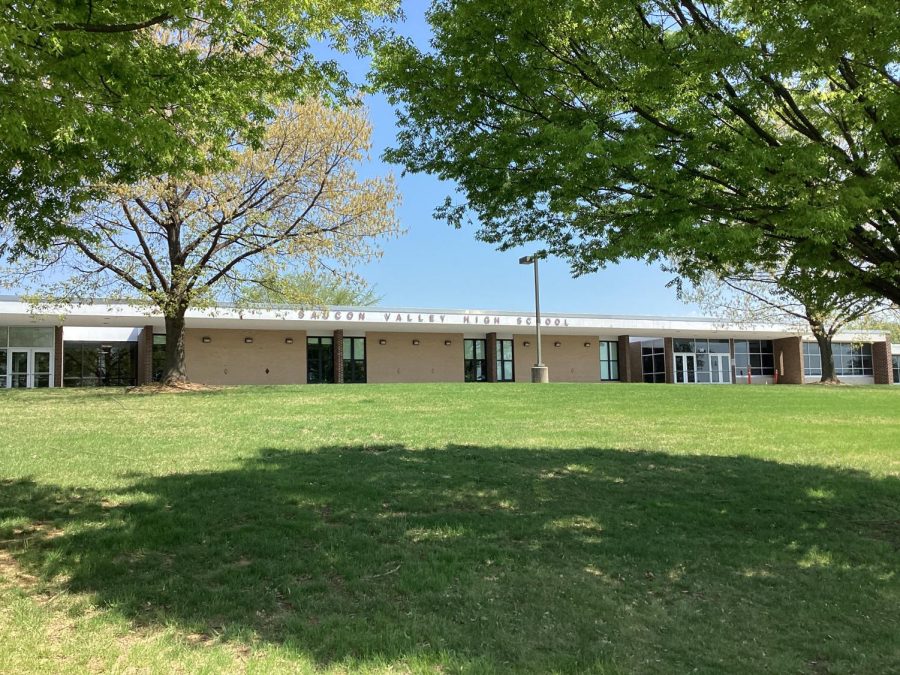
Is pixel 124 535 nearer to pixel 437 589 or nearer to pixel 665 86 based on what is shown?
pixel 437 589

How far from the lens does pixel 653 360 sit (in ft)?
144

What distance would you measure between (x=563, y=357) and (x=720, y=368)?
39.2 feet

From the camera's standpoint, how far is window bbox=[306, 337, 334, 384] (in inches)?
1398

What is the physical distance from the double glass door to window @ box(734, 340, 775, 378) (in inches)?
1615

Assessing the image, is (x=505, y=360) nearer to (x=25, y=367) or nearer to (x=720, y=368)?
(x=720, y=368)

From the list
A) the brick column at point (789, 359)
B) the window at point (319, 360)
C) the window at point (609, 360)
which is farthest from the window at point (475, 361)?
the brick column at point (789, 359)

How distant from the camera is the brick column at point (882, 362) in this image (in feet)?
150

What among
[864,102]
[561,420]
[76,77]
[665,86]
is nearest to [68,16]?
[76,77]

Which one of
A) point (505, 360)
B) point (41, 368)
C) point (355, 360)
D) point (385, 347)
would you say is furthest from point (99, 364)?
point (505, 360)

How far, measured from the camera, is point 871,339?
143 ft

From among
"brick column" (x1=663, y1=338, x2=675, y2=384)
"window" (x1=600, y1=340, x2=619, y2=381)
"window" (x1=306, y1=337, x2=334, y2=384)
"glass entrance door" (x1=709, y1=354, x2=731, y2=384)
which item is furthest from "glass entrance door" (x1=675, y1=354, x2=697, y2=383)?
"window" (x1=306, y1=337, x2=334, y2=384)

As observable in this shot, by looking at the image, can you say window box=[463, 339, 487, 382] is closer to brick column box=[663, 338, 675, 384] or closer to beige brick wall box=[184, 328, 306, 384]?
beige brick wall box=[184, 328, 306, 384]

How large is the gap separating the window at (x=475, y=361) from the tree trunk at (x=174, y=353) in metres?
20.0

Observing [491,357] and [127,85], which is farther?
[491,357]
